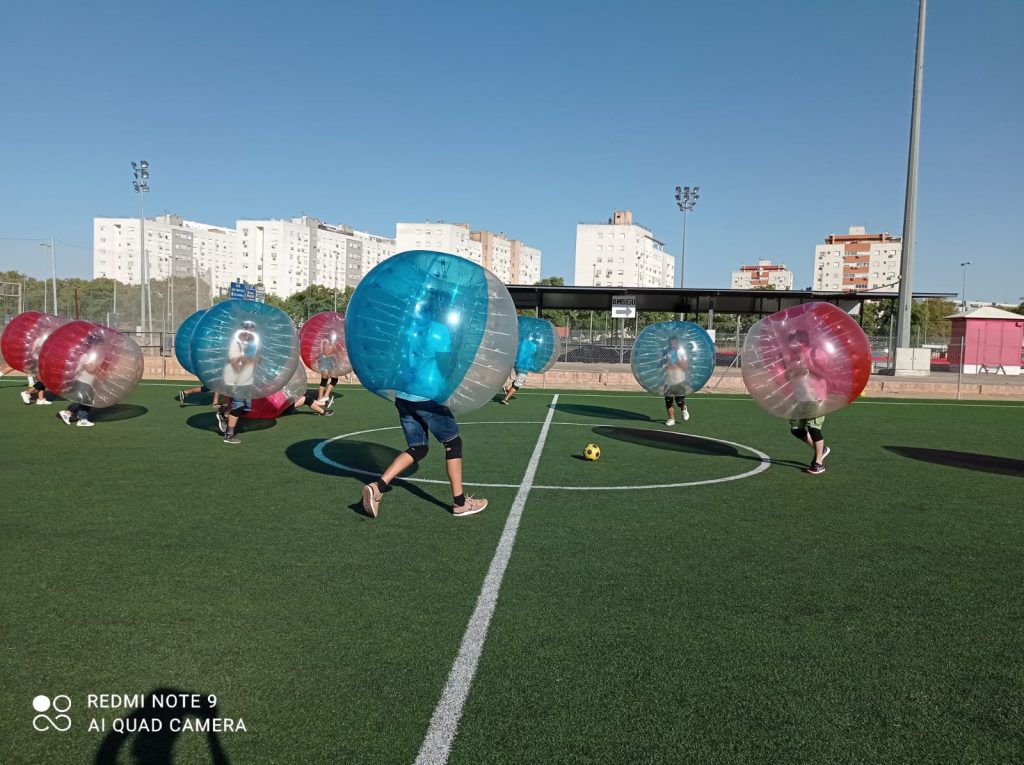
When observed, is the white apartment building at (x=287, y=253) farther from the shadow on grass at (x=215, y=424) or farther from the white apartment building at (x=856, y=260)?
the shadow on grass at (x=215, y=424)

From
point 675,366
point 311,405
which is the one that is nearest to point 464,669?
point 675,366

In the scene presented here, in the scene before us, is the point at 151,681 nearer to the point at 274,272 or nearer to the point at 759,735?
the point at 759,735

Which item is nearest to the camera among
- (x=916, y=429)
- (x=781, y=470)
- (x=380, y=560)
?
(x=380, y=560)

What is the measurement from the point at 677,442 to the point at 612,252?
147 meters

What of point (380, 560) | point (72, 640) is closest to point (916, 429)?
point (380, 560)

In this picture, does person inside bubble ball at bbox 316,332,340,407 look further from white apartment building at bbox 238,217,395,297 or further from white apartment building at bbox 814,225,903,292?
white apartment building at bbox 814,225,903,292

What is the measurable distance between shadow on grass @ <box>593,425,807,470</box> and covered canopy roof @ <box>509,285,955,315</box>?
70.6 feet

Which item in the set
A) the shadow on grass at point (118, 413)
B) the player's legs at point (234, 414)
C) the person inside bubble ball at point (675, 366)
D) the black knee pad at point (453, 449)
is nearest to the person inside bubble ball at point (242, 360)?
the player's legs at point (234, 414)

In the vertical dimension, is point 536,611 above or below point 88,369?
below

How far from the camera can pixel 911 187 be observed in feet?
83.8

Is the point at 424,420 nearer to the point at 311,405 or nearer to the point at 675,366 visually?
the point at 675,366

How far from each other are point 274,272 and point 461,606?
161134 mm

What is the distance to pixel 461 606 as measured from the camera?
Result: 4.78 meters

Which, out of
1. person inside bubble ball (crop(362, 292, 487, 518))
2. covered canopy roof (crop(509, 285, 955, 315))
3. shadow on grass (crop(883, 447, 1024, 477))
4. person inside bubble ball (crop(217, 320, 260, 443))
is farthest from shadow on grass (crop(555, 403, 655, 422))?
covered canopy roof (crop(509, 285, 955, 315))
